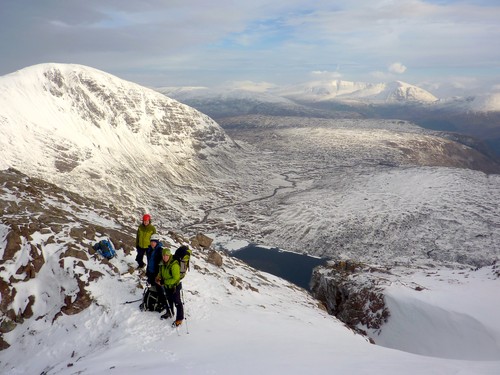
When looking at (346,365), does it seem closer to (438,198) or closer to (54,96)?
(438,198)

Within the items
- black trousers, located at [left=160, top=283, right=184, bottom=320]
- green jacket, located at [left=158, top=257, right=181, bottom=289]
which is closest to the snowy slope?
black trousers, located at [left=160, top=283, right=184, bottom=320]

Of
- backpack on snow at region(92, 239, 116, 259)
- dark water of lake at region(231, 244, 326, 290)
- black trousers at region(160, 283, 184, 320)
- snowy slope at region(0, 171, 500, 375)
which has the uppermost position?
backpack on snow at region(92, 239, 116, 259)

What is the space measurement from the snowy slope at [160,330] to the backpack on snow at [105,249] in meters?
0.42

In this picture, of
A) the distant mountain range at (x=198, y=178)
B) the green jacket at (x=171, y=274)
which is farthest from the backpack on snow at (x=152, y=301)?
the distant mountain range at (x=198, y=178)

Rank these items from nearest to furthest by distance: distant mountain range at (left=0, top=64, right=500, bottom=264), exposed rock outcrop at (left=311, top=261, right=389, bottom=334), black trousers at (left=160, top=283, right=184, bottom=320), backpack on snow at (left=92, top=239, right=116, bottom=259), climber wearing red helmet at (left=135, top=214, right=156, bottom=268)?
black trousers at (left=160, top=283, right=184, bottom=320)
climber wearing red helmet at (left=135, top=214, right=156, bottom=268)
backpack on snow at (left=92, top=239, right=116, bottom=259)
exposed rock outcrop at (left=311, top=261, right=389, bottom=334)
distant mountain range at (left=0, top=64, right=500, bottom=264)

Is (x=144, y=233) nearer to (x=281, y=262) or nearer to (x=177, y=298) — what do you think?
(x=177, y=298)

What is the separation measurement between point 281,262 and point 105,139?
3156 inches

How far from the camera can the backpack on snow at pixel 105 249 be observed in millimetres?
19344

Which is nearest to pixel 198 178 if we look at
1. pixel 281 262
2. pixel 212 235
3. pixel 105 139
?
pixel 105 139

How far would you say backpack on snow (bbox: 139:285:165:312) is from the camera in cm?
1531

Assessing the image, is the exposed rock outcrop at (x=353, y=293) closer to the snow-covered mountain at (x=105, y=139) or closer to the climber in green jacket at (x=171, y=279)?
the climber in green jacket at (x=171, y=279)

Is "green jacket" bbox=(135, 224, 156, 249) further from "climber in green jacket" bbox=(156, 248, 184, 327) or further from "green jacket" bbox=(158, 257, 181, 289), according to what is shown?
"green jacket" bbox=(158, 257, 181, 289)

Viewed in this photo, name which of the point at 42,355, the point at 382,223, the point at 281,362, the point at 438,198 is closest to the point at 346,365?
the point at 281,362

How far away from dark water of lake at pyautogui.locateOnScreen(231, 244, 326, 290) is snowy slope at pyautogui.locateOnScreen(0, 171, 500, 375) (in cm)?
4519
